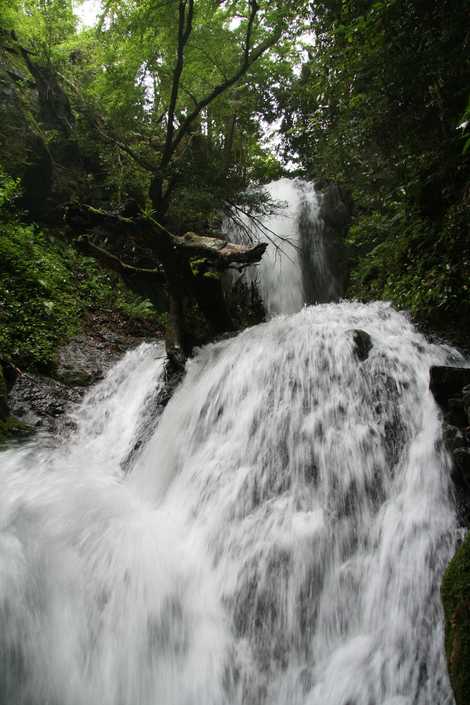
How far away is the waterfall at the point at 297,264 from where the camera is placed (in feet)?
36.5

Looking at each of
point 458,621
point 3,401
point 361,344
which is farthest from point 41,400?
point 458,621

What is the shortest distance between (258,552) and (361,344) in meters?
2.56

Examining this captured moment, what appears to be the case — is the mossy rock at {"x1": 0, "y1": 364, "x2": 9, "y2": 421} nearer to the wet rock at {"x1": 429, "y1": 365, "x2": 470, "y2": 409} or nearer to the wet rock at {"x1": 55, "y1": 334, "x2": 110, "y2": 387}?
the wet rock at {"x1": 55, "y1": 334, "x2": 110, "y2": 387}

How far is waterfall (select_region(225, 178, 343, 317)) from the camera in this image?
36.5ft

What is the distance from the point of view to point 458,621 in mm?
1835

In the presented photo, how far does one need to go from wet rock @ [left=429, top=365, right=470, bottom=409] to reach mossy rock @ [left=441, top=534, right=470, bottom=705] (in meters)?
1.73

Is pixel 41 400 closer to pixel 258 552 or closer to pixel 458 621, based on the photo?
pixel 258 552

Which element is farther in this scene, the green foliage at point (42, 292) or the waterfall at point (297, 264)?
the waterfall at point (297, 264)

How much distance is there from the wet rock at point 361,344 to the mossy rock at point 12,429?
4507 mm

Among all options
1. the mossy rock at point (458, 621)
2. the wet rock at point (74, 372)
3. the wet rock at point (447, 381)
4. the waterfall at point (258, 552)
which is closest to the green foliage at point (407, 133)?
the waterfall at point (258, 552)

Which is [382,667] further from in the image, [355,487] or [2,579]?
[2,579]

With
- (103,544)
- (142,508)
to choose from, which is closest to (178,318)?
(142,508)

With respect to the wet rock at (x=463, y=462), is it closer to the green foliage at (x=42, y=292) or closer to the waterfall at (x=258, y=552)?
the waterfall at (x=258, y=552)

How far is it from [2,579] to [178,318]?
462 cm
